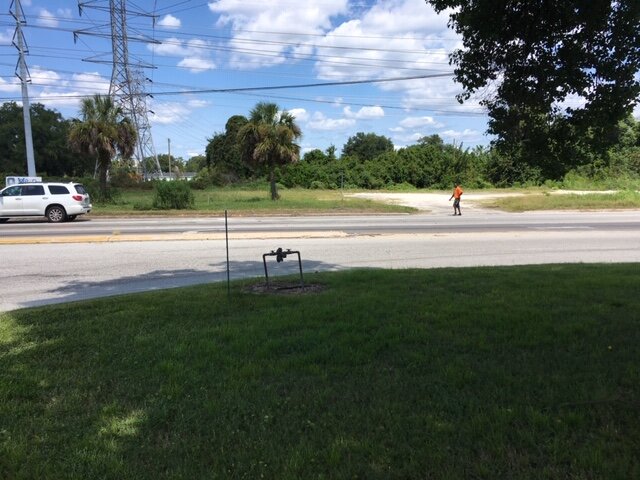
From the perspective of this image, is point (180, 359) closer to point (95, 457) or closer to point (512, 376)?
point (95, 457)

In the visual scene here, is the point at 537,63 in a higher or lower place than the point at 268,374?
higher

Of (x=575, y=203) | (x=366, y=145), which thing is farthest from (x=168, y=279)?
(x=366, y=145)

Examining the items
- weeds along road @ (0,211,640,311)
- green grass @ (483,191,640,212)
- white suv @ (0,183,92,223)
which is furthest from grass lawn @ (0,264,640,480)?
green grass @ (483,191,640,212)

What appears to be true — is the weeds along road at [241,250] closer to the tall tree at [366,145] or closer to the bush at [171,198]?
the bush at [171,198]

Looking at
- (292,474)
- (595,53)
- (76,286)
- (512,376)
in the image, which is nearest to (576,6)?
(595,53)

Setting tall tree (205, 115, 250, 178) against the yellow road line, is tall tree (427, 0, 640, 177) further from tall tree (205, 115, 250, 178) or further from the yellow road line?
tall tree (205, 115, 250, 178)

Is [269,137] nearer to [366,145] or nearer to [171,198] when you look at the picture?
[171,198]

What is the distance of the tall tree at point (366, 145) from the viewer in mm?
112812

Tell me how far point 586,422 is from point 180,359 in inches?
119

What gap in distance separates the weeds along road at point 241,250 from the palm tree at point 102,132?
8.24 m

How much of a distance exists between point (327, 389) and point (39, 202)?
882 inches

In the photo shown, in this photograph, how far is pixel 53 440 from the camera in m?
3.06

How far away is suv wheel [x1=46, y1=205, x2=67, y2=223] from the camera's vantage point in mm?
22578

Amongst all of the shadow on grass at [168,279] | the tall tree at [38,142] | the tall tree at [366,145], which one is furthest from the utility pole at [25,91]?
the tall tree at [366,145]
